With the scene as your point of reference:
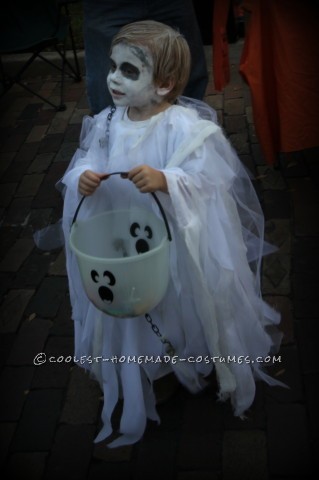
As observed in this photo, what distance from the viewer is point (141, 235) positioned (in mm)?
1551

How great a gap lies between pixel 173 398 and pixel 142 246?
2.29 ft

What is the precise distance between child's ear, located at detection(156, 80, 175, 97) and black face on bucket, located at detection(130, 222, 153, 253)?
397mm

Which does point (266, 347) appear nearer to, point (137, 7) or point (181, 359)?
point (181, 359)

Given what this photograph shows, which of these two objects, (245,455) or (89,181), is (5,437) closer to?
(245,455)

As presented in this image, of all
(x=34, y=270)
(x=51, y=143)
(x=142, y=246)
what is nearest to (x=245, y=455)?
(x=142, y=246)

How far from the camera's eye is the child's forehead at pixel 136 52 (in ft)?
4.86

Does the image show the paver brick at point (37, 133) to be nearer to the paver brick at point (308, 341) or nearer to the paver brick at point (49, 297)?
the paver brick at point (49, 297)

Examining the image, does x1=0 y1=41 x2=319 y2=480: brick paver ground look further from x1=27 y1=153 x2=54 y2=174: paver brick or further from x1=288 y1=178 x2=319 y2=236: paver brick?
x1=27 y1=153 x2=54 y2=174: paver brick

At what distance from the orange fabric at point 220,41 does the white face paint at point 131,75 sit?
52.7 inches

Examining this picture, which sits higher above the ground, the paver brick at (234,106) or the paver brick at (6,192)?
the paver brick at (234,106)

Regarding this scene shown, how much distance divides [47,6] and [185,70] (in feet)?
9.98

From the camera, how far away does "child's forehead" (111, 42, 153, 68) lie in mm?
1481

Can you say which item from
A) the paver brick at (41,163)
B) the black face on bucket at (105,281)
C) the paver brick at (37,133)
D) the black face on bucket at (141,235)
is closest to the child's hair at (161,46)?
the black face on bucket at (141,235)

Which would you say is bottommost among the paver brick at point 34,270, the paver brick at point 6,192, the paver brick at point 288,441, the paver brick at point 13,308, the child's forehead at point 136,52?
the paver brick at point 6,192
